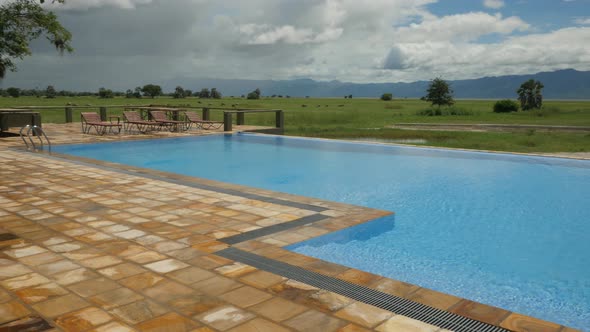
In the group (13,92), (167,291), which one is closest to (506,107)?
(167,291)

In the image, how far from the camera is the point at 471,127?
87.8 feet

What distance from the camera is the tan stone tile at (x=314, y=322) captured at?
2.49m

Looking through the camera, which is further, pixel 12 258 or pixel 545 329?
pixel 12 258

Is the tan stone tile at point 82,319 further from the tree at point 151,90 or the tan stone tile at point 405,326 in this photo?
the tree at point 151,90

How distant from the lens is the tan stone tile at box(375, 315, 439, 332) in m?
2.50

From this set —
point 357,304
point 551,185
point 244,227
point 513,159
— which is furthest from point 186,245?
point 513,159

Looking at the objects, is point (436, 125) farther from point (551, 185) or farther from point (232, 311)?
point (232, 311)

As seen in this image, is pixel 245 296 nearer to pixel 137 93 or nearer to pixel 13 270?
pixel 13 270

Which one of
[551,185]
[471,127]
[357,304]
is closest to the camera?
[357,304]

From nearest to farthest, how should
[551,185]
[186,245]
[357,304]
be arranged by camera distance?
[357,304] → [186,245] → [551,185]

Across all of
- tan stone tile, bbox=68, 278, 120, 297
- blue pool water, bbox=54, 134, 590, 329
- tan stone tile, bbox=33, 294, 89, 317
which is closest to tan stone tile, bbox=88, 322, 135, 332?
tan stone tile, bbox=33, 294, 89, 317

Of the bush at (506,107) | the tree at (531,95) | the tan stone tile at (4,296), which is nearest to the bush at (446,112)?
the bush at (506,107)

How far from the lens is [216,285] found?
3062 millimetres

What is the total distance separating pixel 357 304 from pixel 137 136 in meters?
12.1
